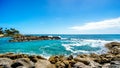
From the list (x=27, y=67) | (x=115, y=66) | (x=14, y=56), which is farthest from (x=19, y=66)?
(x=115, y=66)

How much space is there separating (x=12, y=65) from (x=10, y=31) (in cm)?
341

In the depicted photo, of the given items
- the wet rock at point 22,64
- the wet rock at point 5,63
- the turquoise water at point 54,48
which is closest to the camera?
the wet rock at point 22,64

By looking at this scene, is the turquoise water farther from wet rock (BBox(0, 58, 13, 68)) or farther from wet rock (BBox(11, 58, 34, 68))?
wet rock (BBox(11, 58, 34, 68))

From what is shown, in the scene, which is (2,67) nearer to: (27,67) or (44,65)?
(27,67)

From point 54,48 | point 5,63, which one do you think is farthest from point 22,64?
point 54,48

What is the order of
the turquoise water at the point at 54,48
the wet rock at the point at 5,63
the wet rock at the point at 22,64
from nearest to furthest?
the wet rock at the point at 22,64 → the wet rock at the point at 5,63 → the turquoise water at the point at 54,48

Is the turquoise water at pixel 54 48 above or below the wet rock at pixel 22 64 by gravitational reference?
below

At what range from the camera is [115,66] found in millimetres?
13719

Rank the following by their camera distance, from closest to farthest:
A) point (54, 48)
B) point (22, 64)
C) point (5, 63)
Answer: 1. point (22, 64)
2. point (5, 63)
3. point (54, 48)

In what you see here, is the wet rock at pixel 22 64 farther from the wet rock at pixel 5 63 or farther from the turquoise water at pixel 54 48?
the turquoise water at pixel 54 48

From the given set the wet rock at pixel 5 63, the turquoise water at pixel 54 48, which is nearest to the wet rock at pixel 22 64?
the wet rock at pixel 5 63

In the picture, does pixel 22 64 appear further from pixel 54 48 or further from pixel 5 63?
pixel 54 48

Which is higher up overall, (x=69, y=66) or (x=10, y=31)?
(x=10, y=31)


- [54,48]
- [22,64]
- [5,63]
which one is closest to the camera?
[22,64]
